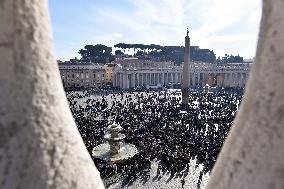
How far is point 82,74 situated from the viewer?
300 feet

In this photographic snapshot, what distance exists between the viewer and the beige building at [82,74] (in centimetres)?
9019

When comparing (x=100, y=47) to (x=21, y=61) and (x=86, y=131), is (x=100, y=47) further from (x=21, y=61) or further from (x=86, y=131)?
(x=21, y=61)

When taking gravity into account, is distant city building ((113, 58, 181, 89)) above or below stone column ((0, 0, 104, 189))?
below

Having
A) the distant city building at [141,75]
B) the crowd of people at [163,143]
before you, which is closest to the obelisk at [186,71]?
the crowd of people at [163,143]

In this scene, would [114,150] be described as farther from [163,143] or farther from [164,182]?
[163,143]

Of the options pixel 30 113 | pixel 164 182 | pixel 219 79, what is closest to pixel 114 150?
pixel 164 182

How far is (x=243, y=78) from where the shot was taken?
315ft

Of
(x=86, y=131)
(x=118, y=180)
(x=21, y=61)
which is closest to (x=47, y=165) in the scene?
(x=21, y=61)

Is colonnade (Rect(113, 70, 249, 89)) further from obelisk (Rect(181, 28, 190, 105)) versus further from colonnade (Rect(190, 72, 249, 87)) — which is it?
obelisk (Rect(181, 28, 190, 105))

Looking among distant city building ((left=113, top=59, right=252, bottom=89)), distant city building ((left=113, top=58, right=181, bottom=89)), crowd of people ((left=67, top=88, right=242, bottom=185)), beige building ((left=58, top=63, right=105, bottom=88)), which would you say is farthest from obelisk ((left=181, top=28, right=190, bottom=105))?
beige building ((left=58, top=63, right=105, bottom=88))

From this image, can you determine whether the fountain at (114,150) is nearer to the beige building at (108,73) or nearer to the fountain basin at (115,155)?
the fountain basin at (115,155)

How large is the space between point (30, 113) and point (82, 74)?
300 ft

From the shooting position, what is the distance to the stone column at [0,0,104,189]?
5.85 ft

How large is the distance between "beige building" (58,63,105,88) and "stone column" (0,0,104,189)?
89335 millimetres
